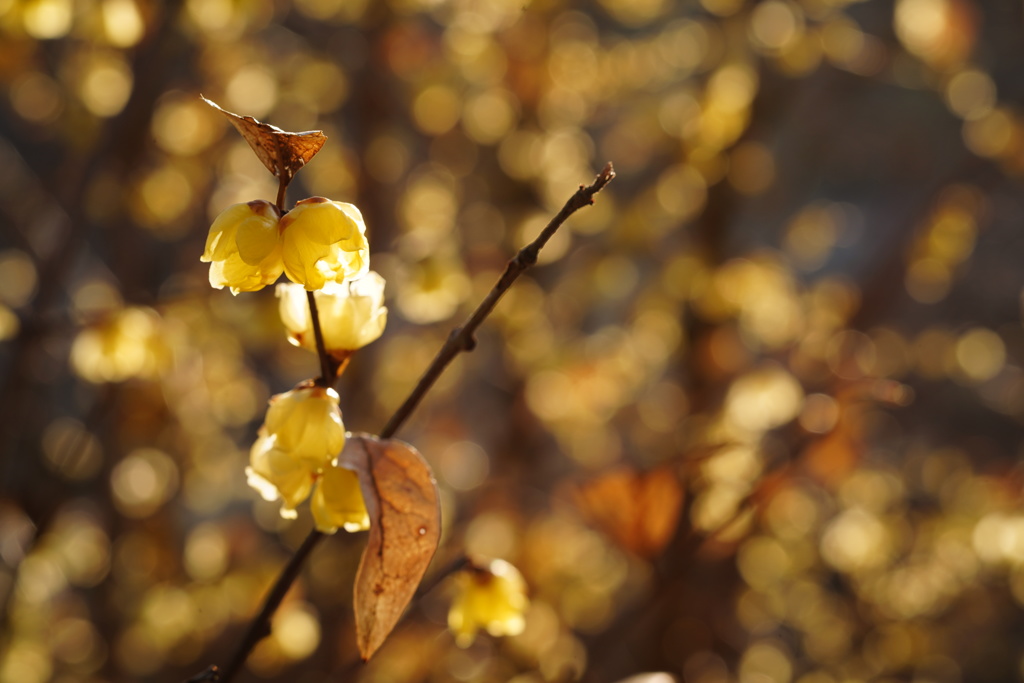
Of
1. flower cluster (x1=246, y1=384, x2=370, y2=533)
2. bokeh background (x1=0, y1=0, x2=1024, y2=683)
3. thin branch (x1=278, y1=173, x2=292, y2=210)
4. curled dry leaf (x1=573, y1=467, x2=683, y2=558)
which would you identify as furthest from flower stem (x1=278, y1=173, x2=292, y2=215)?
bokeh background (x1=0, y1=0, x2=1024, y2=683)

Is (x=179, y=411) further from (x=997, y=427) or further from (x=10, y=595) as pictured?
(x=997, y=427)

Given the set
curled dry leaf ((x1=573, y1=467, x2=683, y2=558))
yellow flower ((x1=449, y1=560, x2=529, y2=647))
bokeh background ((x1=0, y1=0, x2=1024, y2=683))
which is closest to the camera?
yellow flower ((x1=449, y1=560, x2=529, y2=647))

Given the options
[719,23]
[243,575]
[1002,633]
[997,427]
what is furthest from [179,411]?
[997,427]

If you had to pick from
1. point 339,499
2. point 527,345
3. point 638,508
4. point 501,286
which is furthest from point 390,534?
point 527,345

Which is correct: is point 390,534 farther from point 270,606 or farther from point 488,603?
point 488,603

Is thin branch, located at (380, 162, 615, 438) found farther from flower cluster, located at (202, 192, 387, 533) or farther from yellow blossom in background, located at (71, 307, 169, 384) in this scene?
yellow blossom in background, located at (71, 307, 169, 384)

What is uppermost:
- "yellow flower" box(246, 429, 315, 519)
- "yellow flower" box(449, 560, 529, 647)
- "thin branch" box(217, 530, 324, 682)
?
"yellow flower" box(246, 429, 315, 519)
